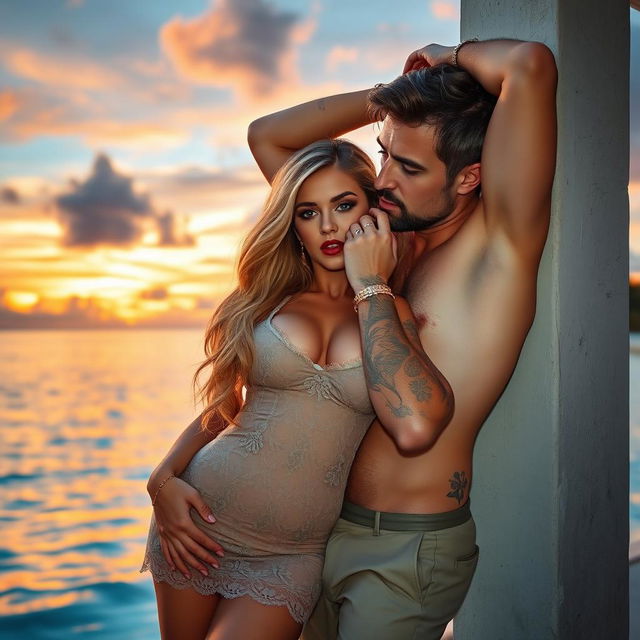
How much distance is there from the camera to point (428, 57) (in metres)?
2.02

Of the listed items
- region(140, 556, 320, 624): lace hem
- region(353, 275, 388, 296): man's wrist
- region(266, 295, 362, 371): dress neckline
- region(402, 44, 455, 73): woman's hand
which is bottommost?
region(140, 556, 320, 624): lace hem

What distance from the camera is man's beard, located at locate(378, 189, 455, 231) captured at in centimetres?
192

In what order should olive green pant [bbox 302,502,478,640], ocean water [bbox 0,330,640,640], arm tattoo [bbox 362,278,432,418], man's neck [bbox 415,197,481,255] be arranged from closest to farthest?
arm tattoo [bbox 362,278,432,418], olive green pant [bbox 302,502,478,640], man's neck [bbox 415,197,481,255], ocean water [bbox 0,330,640,640]

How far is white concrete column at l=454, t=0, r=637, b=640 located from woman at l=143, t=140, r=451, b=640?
Result: 39 cm

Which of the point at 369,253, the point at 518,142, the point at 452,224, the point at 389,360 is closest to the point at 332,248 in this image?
the point at 369,253

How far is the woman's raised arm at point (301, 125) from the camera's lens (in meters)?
2.29

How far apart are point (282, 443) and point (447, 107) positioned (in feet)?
3.09

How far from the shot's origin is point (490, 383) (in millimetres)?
1870

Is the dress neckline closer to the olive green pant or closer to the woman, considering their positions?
the woman

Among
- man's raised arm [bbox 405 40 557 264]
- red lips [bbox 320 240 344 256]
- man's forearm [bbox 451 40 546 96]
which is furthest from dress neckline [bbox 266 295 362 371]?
man's forearm [bbox 451 40 546 96]

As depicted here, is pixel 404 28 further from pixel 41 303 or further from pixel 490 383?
pixel 490 383

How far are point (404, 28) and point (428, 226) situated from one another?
74.1 feet

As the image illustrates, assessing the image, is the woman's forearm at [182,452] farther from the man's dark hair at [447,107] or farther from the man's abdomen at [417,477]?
the man's dark hair at [447,107]

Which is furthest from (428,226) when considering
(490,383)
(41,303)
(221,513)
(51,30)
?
(51,30)
